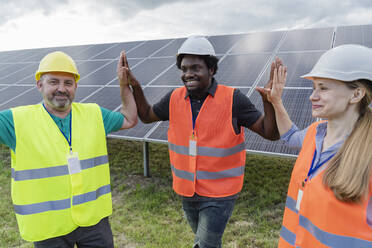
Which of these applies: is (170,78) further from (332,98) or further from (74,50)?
(74,50)

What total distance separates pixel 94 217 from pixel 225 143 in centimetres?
132

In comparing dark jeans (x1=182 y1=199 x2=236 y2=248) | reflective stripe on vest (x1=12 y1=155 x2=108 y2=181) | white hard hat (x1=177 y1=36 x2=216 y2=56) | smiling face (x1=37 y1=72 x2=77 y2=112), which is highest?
white hard hat (x1=177 y1=36 x2=216 y2=56)

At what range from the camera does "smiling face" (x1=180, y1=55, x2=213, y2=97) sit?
2592 mm

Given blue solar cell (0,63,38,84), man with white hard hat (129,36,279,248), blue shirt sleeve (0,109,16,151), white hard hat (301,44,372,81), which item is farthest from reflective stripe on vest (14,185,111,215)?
blue solar cell (0,63,38,84)

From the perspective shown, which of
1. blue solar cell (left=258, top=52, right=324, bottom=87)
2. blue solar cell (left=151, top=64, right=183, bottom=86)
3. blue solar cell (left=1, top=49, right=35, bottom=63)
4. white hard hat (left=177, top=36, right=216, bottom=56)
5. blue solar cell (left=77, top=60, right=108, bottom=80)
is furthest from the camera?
blue solar cell (left=1, top=49, right=35, bottom=63)

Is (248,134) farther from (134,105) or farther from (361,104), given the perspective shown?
(361,104)

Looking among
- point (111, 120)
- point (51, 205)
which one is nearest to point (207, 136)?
point (111, 120)

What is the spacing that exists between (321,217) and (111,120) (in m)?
1.90

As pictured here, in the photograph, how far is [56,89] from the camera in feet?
7.60

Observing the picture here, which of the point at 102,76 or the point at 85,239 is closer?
the point at 85,239

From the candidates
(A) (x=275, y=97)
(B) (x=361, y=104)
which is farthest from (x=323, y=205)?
(A) (x=275, y=97)

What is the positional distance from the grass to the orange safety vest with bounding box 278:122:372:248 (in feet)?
7.33

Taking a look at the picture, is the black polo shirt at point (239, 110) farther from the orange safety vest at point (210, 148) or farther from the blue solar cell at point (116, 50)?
the blue solar cell at point (116, 50)

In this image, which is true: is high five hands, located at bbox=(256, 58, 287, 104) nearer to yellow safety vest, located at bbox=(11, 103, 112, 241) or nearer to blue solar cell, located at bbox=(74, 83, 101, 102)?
yellow safety vest, located at bbox=(11, 103, 112, 241)
